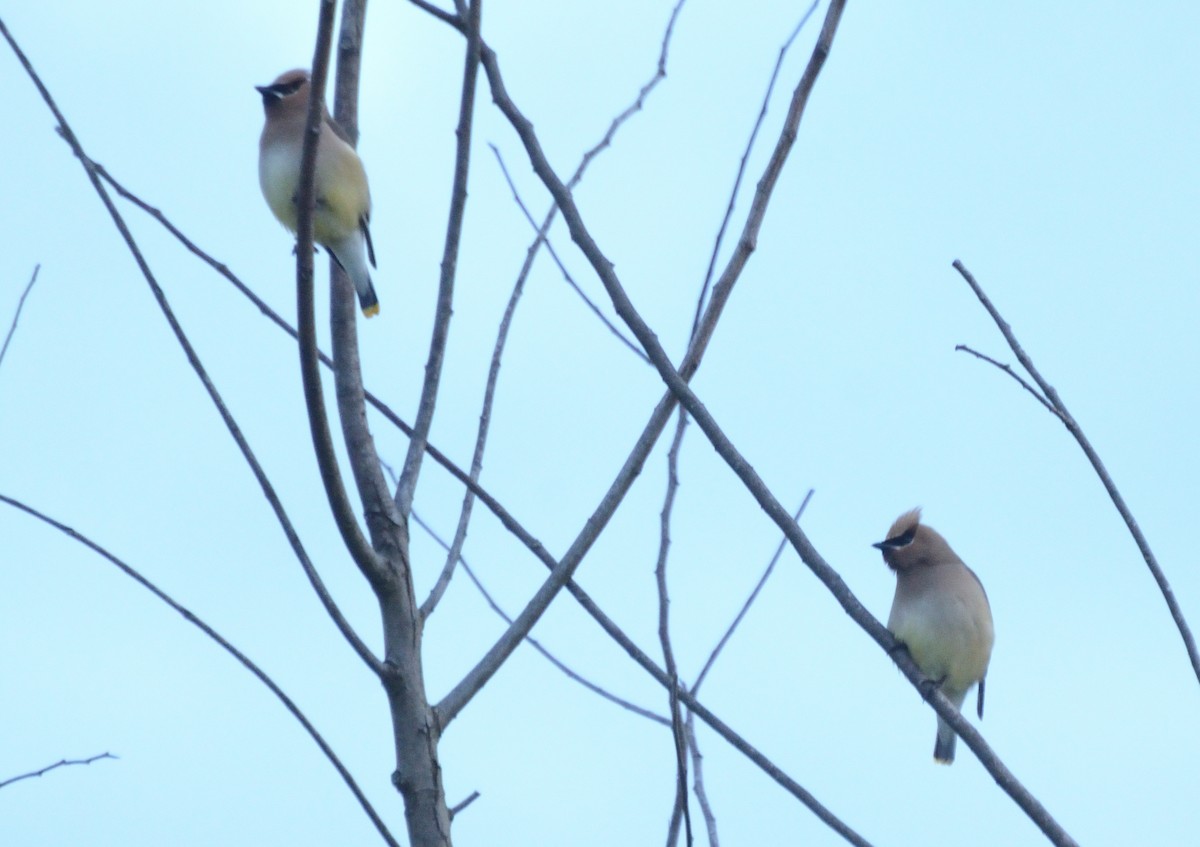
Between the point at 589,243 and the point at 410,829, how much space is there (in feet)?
2.88

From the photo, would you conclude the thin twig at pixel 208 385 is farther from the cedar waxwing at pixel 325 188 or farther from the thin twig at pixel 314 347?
the cedar waxwing at pixel 325 188

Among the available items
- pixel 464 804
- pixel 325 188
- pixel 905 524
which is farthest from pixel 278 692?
pixel 905 524

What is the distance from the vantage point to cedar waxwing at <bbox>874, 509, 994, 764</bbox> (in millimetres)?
5289

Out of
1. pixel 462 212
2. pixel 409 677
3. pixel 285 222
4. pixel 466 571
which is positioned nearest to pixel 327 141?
pixel 285 222

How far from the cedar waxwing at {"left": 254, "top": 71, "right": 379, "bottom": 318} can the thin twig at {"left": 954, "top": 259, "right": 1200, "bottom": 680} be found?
7.65 ft

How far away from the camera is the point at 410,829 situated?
2.20m

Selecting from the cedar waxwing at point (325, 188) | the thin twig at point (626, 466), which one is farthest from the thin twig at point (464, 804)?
the cedar waxwing at point (325, 188)

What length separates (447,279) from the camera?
2.45m

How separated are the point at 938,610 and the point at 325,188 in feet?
8.12

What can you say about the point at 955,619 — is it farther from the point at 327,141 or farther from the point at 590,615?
the point at 590,615

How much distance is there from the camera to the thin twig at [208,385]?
7.00ft

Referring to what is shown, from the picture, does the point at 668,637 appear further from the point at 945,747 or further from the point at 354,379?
the point at 945,747

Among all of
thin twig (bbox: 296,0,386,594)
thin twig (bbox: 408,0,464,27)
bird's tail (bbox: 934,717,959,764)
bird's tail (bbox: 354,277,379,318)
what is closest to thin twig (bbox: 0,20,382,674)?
thin twig (bbox: 296,0,386,594)

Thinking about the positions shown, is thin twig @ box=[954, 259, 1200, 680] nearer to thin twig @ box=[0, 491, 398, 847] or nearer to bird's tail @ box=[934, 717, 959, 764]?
thin twig @ box=[0, 491, 398, 847]
